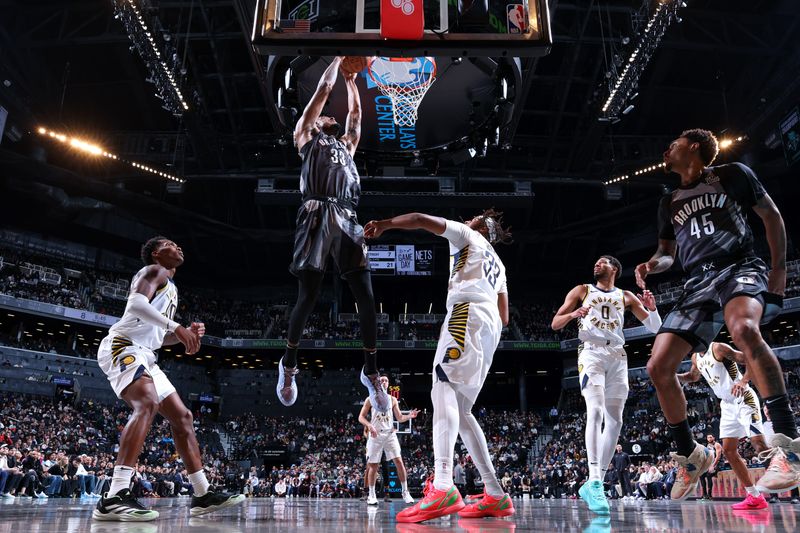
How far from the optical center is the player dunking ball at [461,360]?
156 inches

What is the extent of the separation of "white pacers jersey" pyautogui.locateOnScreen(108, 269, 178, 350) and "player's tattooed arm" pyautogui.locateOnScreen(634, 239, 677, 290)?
12.8 feet

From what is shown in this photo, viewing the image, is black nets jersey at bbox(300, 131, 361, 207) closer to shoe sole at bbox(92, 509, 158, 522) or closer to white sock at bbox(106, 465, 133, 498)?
white sock at bbox(106, 465, 133, 498)

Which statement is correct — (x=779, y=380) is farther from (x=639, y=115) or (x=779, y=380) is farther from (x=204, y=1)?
(x=639, y=115)

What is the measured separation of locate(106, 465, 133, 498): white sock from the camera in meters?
4.46

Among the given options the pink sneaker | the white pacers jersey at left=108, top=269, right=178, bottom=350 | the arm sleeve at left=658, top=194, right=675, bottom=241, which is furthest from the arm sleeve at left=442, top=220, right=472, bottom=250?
the pink sneaker

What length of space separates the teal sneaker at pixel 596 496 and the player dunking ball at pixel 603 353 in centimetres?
10

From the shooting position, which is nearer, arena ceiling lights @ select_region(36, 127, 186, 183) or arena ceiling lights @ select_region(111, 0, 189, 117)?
arena ceiling lights @ select_region(111, 0, 189, 117)

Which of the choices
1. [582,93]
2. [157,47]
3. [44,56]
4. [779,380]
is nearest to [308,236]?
[779,380]

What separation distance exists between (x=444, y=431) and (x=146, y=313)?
2560 millimetres

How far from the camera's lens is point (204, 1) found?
1759 centimetres

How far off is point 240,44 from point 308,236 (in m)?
17.6

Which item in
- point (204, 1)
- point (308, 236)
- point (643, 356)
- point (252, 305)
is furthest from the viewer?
point (252, 305)

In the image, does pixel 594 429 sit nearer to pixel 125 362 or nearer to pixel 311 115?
pixel 311 115

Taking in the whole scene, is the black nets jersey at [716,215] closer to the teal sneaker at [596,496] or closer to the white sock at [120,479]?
the teal sneaker at [596,496]
